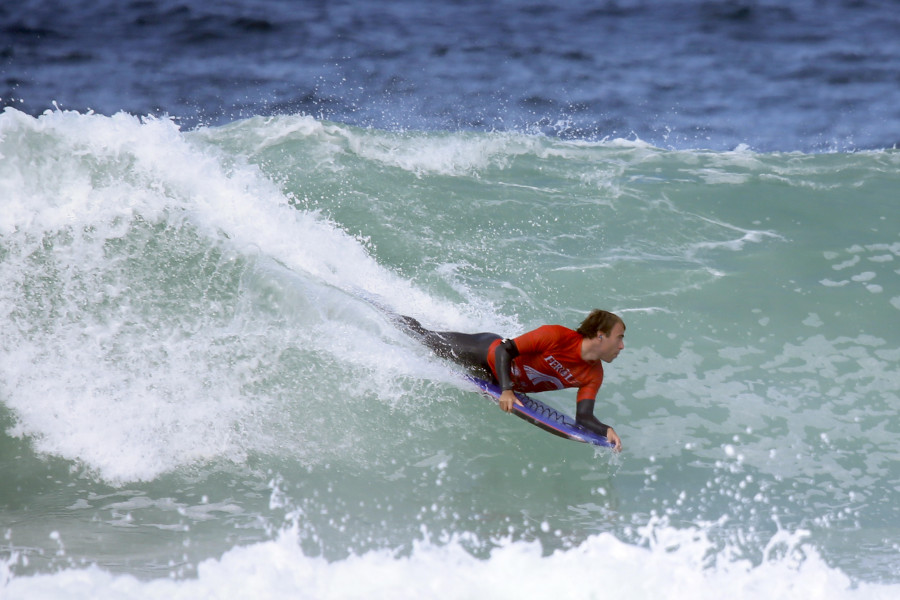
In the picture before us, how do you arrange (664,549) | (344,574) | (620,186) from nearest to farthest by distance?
1. (344,574)
2. (664,549)
3. (620,186)

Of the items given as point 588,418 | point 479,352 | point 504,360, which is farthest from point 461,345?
point 588,418

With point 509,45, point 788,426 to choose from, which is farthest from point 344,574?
point 509,45

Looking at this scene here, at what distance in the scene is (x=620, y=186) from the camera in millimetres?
10062

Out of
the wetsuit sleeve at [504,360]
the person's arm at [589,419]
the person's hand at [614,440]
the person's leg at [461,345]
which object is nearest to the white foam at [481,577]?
the person's hand at [614,440]

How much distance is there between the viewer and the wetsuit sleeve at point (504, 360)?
5.40m

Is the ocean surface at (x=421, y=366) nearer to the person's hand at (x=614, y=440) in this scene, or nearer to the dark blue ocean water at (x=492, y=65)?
the person's hand at (x=614, y=440)

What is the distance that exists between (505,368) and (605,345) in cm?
63

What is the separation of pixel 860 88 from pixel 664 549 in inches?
698

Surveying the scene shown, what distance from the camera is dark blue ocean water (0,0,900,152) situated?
19047mm

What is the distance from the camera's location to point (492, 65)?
21906mm

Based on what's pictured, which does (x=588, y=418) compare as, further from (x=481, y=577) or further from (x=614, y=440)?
(x=481, y=577)

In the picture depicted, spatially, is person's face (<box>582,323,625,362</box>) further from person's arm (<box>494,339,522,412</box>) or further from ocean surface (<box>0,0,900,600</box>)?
ocean surface (<box>0,0,900,600</box>)

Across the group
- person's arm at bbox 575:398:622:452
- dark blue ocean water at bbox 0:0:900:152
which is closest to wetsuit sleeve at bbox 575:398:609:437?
person's arm at bbox 575:398:622:452

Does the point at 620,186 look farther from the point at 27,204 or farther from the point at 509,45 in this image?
the point at 509,45
